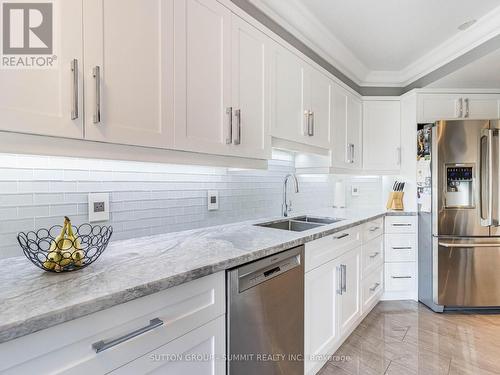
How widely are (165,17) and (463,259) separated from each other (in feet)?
9.87

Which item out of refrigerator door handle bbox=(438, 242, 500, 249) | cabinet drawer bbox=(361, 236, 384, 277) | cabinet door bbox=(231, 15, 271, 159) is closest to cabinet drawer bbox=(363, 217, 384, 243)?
cabinet drawer bbox=(361, 236, 384, 277)

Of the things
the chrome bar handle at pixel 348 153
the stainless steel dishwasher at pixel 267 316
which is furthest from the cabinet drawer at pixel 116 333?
the chrome bar handle at pixel 348 153

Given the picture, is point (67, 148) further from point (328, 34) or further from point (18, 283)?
point (328, 34)

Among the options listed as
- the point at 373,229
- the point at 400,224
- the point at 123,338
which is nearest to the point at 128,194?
the point at 123,338

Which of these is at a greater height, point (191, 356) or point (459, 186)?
point (459, 186)

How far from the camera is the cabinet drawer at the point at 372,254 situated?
242 centimetres

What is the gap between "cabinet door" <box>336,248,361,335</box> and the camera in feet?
6.54

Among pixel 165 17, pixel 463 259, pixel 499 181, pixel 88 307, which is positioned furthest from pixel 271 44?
pixel 463 259

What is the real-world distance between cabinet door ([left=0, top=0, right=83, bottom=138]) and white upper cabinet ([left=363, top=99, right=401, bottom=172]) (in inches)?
114

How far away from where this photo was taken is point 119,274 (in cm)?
91

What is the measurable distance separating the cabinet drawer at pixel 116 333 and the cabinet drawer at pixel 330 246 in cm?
71

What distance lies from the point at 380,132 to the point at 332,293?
208 cm

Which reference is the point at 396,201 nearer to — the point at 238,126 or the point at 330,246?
the point at 330,246

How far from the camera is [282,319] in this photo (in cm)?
139
